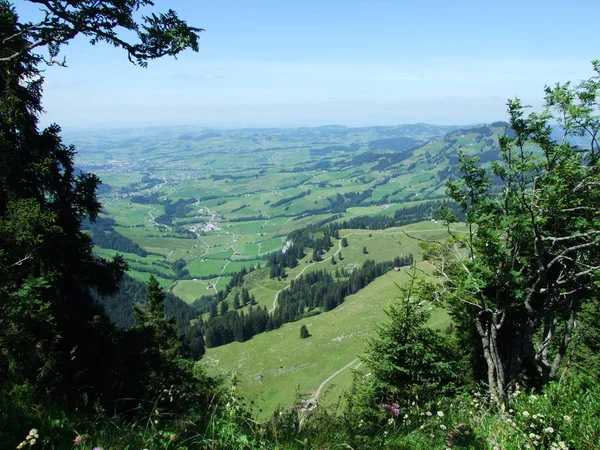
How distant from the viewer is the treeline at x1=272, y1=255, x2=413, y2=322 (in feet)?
503

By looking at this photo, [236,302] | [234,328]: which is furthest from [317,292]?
[234,328]

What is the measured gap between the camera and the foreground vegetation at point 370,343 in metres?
5.21

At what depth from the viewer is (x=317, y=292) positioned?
550ft

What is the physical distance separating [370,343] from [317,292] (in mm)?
148303

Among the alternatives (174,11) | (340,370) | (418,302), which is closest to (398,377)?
(418,302)

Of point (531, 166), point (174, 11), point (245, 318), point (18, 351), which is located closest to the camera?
point (174, 11)

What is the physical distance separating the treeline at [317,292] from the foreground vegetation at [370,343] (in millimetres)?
128799

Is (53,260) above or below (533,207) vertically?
below

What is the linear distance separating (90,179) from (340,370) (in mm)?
74716

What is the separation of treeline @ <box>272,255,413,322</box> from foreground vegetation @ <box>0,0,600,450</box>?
128799 mm

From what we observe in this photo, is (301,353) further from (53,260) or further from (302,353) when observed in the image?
(53,260)

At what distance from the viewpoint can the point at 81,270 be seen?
635 inches

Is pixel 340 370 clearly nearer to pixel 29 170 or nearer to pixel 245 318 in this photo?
pixel 245 318

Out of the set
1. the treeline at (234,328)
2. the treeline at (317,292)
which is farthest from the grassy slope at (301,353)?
the treeline at (317,292)
